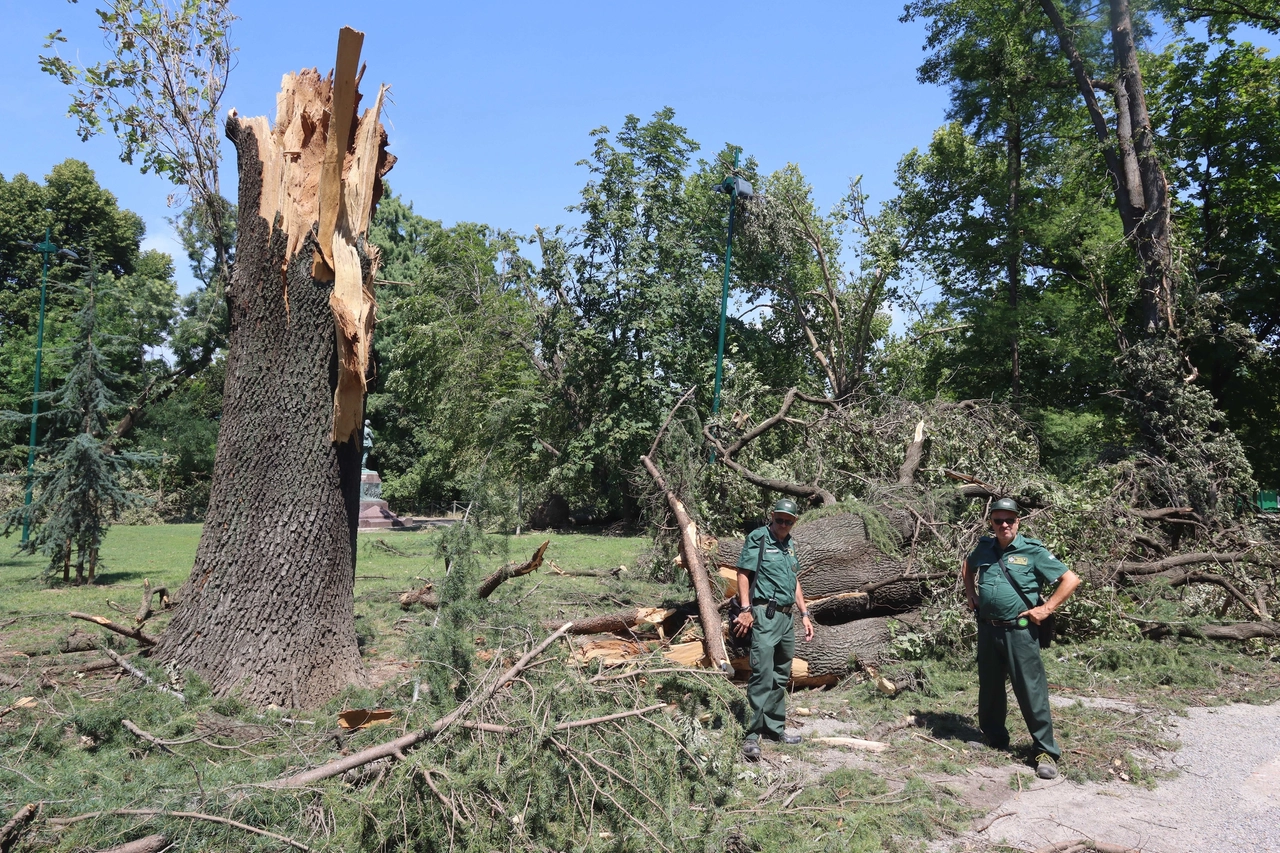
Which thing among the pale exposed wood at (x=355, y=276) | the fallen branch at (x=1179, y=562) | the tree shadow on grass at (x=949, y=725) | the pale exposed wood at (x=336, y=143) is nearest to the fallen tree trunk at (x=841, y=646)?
the tree shadow on grass at (x=949, y=725)

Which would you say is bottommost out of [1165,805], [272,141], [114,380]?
[1165,805]

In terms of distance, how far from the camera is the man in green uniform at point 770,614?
5051 mm

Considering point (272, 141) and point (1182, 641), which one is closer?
point (272, 141)

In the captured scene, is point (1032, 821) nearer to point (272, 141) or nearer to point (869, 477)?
point (869, 477)

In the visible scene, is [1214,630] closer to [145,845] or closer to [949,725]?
[949,725]

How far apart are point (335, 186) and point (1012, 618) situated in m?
5.16

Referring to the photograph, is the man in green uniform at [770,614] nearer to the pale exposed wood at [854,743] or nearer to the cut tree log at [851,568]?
the pale exposed wood at [854,743]

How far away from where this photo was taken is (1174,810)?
407cm

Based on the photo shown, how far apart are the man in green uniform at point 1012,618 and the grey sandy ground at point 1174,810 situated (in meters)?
0.45

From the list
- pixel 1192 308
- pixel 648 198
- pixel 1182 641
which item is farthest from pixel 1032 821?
pixel 648 198

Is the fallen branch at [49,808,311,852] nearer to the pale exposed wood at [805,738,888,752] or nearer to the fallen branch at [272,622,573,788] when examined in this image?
the fallen branch at [272,622,573,788]

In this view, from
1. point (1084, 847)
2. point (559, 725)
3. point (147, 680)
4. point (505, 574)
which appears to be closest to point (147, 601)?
point (147, 680)

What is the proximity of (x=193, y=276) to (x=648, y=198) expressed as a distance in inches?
878

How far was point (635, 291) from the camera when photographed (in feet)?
64.4
